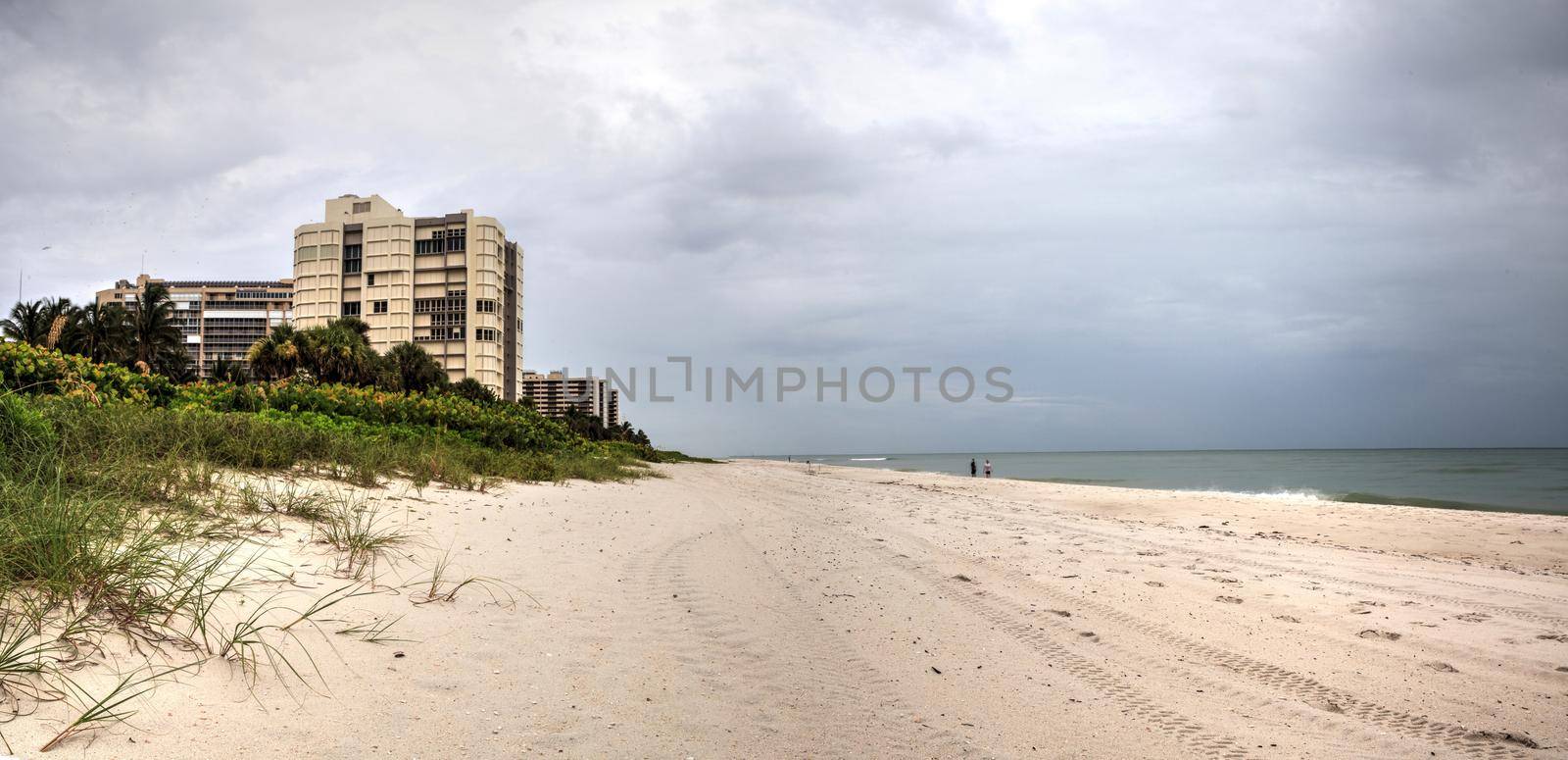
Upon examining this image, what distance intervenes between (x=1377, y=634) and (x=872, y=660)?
11.5 feet

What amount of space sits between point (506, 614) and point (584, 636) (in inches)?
20.8

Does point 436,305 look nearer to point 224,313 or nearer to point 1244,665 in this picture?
point 224,313

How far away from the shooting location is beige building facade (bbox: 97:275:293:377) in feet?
411

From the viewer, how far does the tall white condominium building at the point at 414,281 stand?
83.9 metres

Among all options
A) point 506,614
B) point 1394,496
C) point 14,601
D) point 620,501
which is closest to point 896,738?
point 506,614

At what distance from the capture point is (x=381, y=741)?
2510 millimetres

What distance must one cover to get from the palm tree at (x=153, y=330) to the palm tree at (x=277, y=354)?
577 inches

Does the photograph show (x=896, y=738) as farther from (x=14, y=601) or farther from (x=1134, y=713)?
(x=14, y=601)

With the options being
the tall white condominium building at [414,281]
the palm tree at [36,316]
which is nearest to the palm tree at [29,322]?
the palm tree at [36,316]

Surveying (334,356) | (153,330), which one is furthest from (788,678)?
(153,330)

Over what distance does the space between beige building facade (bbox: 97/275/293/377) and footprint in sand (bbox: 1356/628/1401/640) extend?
149 m

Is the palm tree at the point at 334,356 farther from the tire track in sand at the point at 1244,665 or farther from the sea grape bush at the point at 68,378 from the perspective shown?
the tire track in sand at the point at 1244,665

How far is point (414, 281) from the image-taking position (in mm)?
85562

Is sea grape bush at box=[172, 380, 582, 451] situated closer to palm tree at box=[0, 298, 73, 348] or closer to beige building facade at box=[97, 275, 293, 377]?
palm tree at box=[0, 298, 73, 348]
